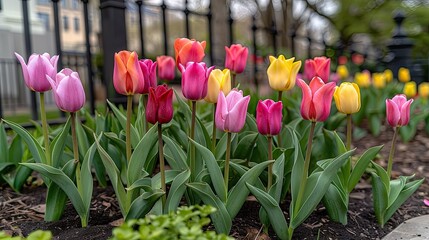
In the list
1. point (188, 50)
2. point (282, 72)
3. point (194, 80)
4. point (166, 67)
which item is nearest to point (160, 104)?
point (194, 80)

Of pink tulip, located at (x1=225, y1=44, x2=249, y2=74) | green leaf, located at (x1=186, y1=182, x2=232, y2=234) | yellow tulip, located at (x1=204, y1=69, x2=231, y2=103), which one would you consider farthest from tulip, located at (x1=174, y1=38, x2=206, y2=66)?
green leaf, located at (x1=186, y1=182, x2=232, y2=234)

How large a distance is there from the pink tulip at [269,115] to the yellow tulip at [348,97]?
306 mm

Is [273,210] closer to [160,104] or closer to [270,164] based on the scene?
[270,164]

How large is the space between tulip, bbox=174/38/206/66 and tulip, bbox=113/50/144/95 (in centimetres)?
31

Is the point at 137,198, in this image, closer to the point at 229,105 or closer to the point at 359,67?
the point at 229,105

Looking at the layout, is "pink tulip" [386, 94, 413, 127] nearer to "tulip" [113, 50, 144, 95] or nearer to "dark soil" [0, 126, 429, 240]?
"dark soil" [0, 126, 429, 240]

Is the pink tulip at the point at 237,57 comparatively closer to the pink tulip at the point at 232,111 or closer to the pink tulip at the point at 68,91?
the pink tulip at the point at 232,111

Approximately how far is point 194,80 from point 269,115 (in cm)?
27

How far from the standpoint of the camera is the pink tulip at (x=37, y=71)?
1473 millimetres

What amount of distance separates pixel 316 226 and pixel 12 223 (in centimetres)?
119

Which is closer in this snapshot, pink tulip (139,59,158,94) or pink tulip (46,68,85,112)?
pink tulip (46,68,85,112)

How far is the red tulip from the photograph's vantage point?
1.30m

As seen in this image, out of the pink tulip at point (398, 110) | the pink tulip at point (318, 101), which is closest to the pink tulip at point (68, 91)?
the pink tulip at point (318, 101)

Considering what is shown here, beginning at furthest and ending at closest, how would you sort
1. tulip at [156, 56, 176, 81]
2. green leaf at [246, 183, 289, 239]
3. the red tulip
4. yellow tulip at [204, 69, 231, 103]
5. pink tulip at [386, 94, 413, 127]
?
tulip at [156, 56, 176, 81], pink tulip at [386, 94, 413, 127], yellow tulip at [204, 69, 231, 103], green leaf at [246, 183, 289, 239], the red tulip
